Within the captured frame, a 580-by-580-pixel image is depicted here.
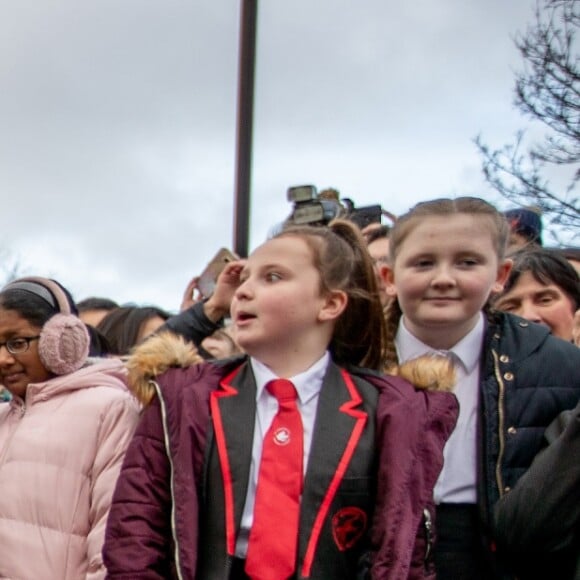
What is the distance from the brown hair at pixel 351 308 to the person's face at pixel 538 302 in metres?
0.96

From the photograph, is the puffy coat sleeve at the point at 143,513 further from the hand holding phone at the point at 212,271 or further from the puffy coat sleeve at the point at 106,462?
the hand holding phone at the point at 212,271

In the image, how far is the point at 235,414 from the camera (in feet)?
8.27

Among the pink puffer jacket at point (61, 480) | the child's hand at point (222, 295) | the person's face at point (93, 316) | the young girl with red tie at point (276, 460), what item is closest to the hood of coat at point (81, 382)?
the pink puffer jacket at point (61, 480)

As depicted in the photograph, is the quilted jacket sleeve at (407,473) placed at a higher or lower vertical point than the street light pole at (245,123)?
lower

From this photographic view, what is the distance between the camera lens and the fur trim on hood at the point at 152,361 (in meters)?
2.62

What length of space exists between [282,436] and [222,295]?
2.83ft

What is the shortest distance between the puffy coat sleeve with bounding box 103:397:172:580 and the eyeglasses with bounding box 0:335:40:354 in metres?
0.70

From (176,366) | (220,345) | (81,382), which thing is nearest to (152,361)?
(176,366)

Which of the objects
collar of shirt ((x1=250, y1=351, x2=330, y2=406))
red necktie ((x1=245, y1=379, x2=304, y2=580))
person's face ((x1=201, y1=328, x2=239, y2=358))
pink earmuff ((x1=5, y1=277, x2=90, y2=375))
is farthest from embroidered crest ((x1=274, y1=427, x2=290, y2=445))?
person's face ((x1=201, y1=328, x2=239, y2=358))

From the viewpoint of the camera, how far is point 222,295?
3.25 m

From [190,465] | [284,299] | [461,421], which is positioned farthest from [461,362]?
[190,465]

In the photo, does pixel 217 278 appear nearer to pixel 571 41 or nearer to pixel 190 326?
pixel 190 326

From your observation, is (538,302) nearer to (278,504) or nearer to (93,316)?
(278,504)

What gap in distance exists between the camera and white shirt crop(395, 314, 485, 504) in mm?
2605
